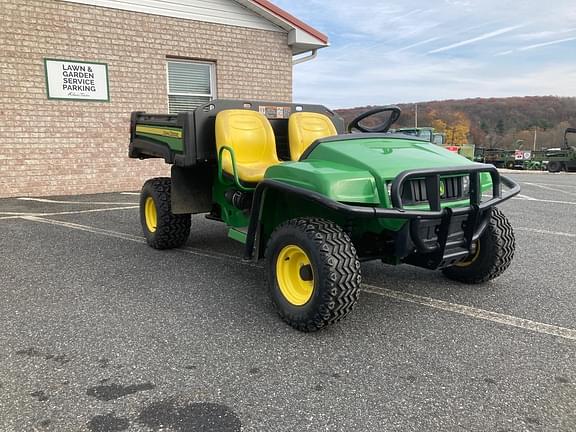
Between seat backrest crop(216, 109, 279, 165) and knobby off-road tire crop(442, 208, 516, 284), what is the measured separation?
1.89m

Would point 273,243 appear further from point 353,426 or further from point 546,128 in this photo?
point 546,128

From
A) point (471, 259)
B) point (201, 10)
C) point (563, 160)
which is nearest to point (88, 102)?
point (201, 10)

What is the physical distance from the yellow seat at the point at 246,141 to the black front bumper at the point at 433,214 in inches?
28.5

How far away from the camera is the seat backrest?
168 inches

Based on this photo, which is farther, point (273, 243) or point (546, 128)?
point (546, 128)

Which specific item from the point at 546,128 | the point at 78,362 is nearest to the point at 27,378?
the point at 78,362

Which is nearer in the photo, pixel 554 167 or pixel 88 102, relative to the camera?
pixel 88 102

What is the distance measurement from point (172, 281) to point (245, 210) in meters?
0.86

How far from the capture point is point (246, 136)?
14.5 feet

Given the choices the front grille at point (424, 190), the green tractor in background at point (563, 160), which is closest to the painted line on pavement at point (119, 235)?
the front grille at point (424, 190)

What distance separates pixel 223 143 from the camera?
4.22 meters

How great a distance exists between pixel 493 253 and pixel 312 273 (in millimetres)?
1532

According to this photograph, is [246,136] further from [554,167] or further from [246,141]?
[554,167]

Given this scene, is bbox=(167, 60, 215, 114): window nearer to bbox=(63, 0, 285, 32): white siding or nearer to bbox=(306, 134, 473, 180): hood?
bbox=(63, 0, 285, 32): white siding
